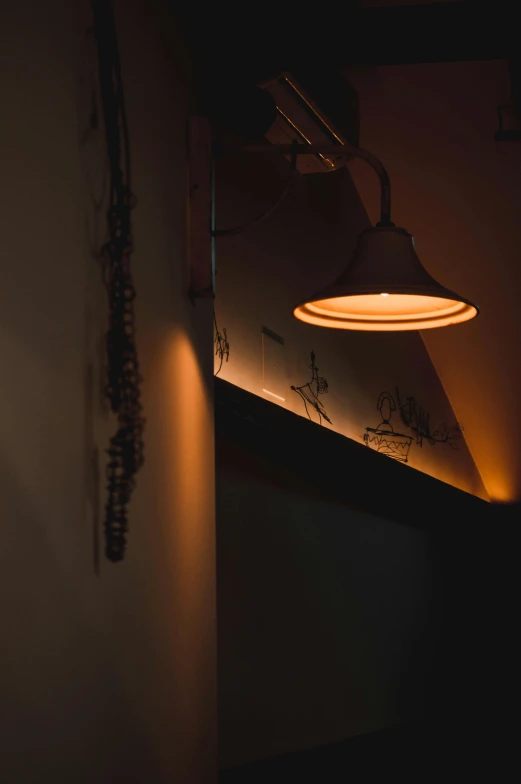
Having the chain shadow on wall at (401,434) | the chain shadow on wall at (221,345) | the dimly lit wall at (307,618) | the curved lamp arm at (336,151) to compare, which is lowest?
the dimly lit wall at (307,618)

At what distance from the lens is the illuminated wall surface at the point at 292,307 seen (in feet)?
12.6

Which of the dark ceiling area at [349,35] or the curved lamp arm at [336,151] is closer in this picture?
the curved lamp arm at [336,151]

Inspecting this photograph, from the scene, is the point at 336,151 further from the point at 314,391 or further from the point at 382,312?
the point at 314,391

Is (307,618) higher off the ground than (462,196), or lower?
lower

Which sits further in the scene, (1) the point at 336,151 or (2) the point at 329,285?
(1) the point at 336,151

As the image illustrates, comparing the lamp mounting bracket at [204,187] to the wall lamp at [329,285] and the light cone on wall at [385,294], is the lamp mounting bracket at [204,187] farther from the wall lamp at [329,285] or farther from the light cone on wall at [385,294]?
the light cone on wall at [385,294]

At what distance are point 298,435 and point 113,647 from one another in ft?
7.96

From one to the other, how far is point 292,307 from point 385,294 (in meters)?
2.16

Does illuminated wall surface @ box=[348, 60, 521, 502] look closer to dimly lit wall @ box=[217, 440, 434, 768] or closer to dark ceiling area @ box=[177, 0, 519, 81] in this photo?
dimly lit wall @ box=[217, 440, 434, 768]

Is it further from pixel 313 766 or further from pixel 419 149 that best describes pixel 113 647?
pixel 419 149

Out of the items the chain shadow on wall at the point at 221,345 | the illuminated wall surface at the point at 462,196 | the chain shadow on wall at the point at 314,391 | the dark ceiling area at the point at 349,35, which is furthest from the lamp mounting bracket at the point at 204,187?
the illuminated wall surface at the point at 462,196

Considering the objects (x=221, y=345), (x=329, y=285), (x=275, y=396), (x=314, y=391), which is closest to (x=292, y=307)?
(x=275, y=396)

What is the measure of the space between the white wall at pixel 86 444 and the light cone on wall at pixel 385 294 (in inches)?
14.6

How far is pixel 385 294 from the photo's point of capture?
2080 mm
